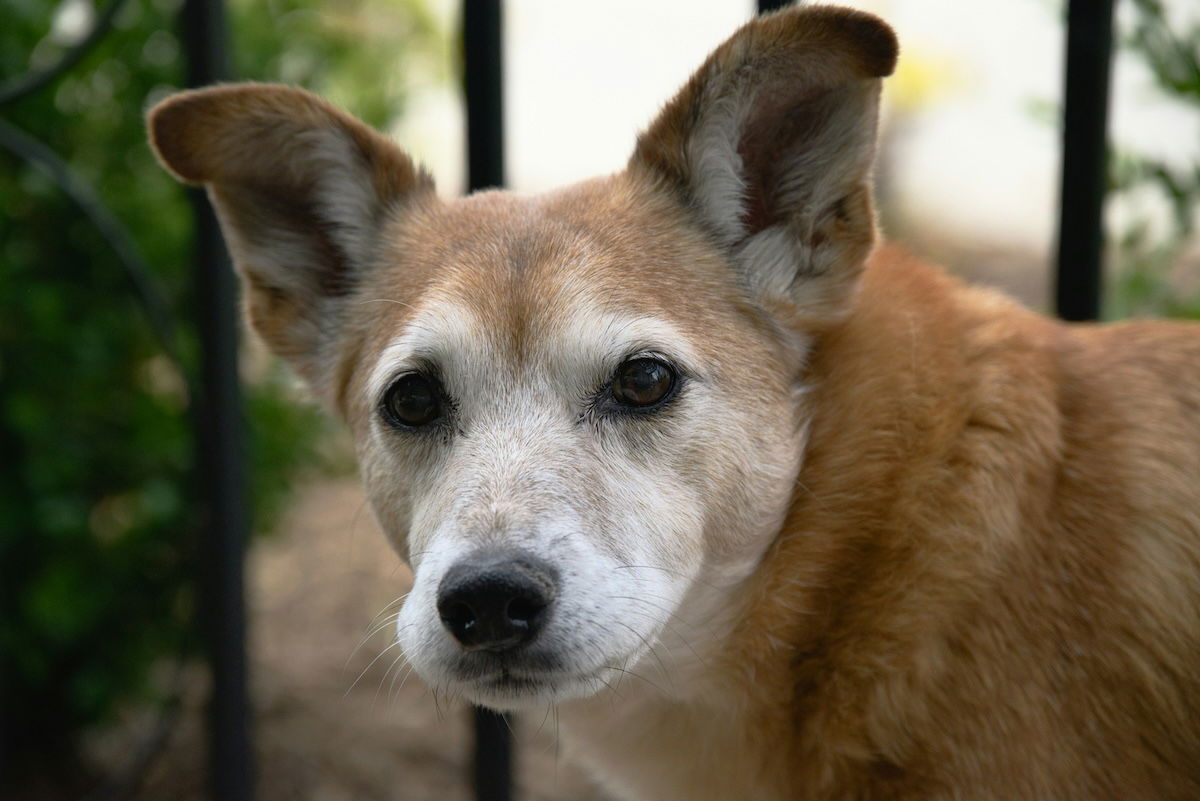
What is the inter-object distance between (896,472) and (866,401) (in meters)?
0.15

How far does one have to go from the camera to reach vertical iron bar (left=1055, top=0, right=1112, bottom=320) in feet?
7.60

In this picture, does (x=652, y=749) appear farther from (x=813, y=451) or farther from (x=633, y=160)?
(x=633, y=160)

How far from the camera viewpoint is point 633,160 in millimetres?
2422

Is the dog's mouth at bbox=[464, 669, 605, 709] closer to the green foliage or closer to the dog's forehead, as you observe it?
the dog's forehead

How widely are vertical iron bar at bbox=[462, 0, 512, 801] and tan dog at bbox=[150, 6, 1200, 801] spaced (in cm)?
17

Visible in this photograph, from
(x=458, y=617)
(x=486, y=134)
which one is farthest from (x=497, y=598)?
(x=486, y=134)

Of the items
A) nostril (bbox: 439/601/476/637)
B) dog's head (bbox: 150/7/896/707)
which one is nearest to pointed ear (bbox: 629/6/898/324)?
dog's head (bbox: 150/7/896/707)

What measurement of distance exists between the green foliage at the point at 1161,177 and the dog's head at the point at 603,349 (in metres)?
0.73

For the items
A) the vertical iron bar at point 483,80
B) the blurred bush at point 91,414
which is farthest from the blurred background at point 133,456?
the vertical iron bar at point 483,80

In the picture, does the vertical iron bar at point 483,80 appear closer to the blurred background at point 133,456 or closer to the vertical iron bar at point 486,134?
the vertical iron bar at point 486,134

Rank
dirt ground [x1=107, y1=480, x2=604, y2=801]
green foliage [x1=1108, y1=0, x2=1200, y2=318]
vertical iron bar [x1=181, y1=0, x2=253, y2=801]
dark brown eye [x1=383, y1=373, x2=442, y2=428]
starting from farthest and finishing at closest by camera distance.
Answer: dirt ground [x1=107, y1=480, x2=604, y2=801]
vertical iron bar [x1=181, y1=0, x2=253, y2=801]
green foliage [x1=1108, y1=0, x2=1200, y2=318]
dark brown eye [x1=383, y1=373, x2=442, y2=428]

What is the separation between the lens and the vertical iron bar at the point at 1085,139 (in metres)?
2.32

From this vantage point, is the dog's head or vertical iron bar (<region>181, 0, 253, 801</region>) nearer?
the dog's head

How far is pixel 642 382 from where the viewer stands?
2.19 meters
